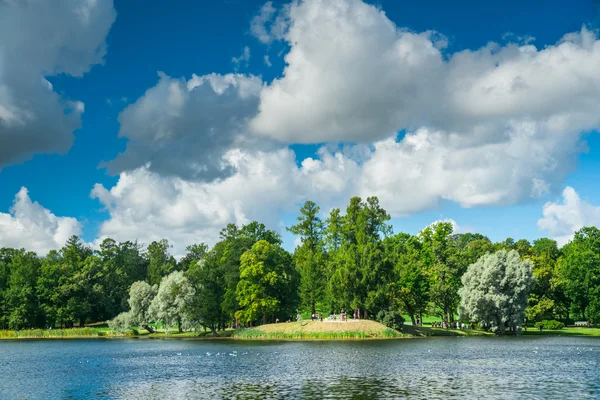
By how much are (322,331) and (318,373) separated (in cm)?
4791

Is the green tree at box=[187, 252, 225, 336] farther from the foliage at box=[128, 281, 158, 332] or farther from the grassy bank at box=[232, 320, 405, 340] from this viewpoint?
the foliage at box=[128, 281, 158, 332]

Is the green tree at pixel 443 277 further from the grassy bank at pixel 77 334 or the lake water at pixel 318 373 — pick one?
the grassy bank at pixel 77 334

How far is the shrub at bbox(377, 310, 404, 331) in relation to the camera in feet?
315

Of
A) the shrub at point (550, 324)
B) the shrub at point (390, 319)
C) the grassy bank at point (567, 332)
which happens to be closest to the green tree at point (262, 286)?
the shrub at point (390, 319)

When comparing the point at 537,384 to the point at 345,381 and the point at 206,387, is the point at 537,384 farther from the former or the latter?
the point at 206,387

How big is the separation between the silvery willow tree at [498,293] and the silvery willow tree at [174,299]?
52348 mm

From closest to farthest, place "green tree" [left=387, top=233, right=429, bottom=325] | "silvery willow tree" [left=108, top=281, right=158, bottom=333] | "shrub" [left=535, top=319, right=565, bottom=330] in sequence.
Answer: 1. "green tree" [left=387, top=233, right=429, bottom=325]
2. "shrub" [left=535, top=319, right=565, bottom=330]
3. "silvery willow tree" [left=108, top=281, right=158, bottom=333]

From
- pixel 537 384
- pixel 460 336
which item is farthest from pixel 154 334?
pixel 537 384

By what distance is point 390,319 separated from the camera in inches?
3777

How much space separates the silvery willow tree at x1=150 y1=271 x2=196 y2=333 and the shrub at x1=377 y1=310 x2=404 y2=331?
122 feet

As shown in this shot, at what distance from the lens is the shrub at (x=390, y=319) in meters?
95.9

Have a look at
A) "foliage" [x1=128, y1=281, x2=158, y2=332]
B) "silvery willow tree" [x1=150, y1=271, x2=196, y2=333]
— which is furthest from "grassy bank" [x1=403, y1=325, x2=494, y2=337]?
"foliage" [x1=128, y1=281, x2=158, y2=332]

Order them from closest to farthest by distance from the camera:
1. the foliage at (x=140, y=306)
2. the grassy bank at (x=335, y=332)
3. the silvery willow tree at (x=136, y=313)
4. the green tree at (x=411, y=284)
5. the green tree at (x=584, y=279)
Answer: the grassy bank at (x=335, y=332), the green tree at (x=411, y=284), the green tree at (x=584, y=279), the foliage at (x=140, y=306), the silvery willow tree at (x=136, y=313)

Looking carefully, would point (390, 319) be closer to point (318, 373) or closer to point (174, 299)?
point (174, 299)
